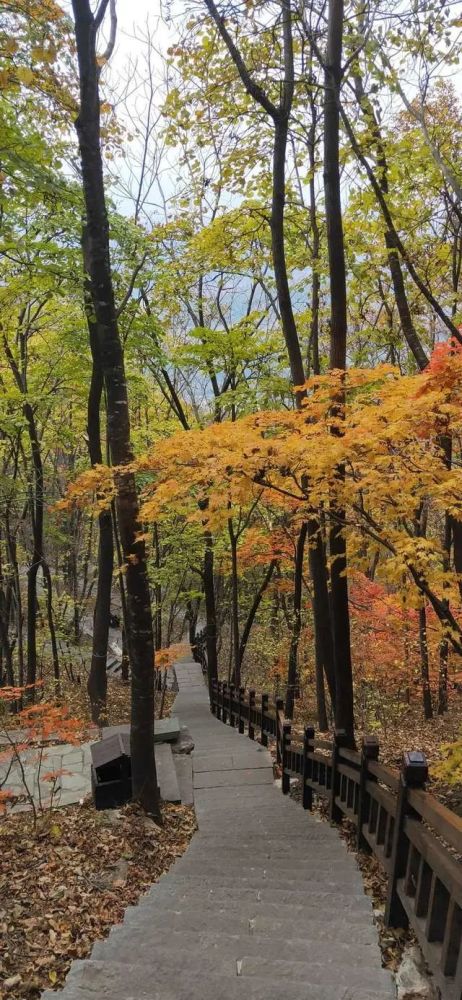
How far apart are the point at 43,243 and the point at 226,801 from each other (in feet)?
29.1

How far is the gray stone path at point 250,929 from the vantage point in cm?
291

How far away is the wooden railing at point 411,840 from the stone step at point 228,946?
1.27 feet

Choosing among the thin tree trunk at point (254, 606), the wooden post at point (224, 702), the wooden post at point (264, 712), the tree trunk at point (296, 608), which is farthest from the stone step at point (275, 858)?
the thin tree trunk at point (254, 606)

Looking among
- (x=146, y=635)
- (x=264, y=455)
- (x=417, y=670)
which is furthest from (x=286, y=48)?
(x=417, y=670)

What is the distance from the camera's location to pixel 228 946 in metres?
3.39

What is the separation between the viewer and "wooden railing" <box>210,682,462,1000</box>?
2559 millimetres

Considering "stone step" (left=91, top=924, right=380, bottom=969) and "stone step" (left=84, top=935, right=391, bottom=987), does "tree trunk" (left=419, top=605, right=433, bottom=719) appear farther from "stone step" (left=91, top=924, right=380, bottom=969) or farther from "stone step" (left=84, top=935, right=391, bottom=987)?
"stone step" (left=84, top=935, right=391, bottom=987)

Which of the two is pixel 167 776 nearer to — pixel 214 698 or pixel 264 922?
pixel 264 922

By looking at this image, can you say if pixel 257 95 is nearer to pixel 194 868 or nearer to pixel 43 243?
pixel 43 243

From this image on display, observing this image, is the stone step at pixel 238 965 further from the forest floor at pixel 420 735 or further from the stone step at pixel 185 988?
the forest floor at pixel 420 735

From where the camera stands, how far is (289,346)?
9.09 m

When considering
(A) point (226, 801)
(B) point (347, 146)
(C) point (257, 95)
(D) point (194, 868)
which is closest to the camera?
(D) point (194, 868)

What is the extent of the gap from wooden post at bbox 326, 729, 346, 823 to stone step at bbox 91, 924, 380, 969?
2.37 m

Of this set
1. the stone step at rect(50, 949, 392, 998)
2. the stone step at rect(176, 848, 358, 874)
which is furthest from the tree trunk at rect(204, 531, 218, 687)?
the stone step at rect(50, 949, 392, 998)
